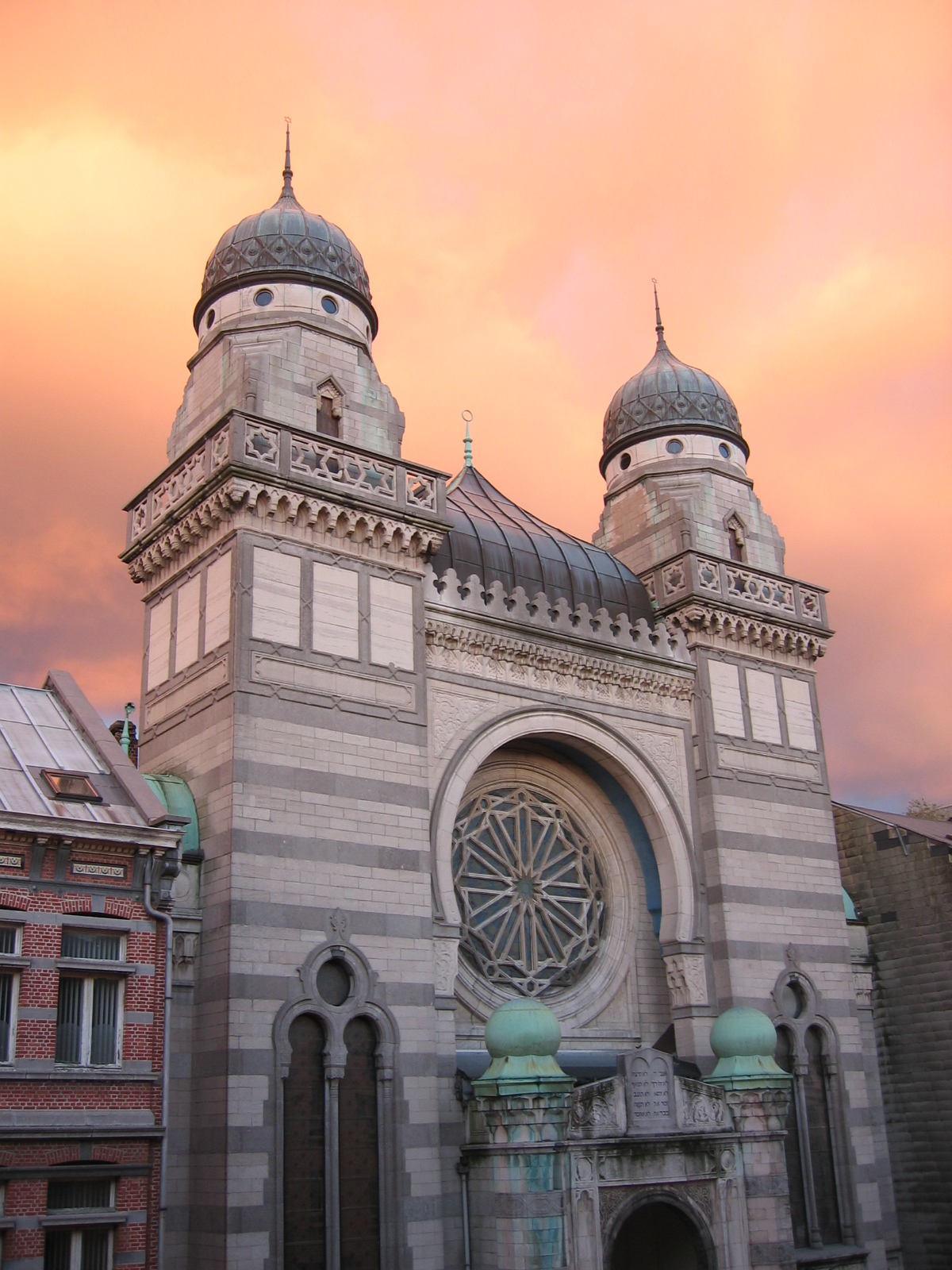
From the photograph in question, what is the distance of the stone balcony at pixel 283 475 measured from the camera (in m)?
25.7

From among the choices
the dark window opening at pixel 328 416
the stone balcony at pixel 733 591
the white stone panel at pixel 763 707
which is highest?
the dark window opening at pixel 328 416

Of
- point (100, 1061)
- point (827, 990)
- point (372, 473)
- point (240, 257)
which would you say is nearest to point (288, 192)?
point (240, 257)

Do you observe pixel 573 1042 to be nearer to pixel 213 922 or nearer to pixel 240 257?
pixel 213 922

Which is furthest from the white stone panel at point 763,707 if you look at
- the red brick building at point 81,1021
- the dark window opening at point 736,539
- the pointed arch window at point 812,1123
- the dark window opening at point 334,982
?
the red brick building at point 81,1021

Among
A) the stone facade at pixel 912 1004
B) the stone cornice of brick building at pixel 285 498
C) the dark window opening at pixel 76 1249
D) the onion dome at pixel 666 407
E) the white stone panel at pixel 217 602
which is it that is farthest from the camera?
the onion dome at pixel 666 407

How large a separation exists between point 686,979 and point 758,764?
244 inches

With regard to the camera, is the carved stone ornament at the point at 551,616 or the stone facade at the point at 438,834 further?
the carved stone ornament at the point at 551,616

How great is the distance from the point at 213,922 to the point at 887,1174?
1869cm

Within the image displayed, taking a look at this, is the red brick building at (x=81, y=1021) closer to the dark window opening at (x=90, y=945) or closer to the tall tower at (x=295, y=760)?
the dark window opening at (x=90, y=945)

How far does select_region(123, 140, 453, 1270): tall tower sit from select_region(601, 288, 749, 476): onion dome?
427 inches

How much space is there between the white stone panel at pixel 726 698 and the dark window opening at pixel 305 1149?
45.2 feet

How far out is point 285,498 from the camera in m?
25.8

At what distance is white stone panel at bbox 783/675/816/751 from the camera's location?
110ft

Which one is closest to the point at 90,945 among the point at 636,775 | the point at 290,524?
the point at 290,524
